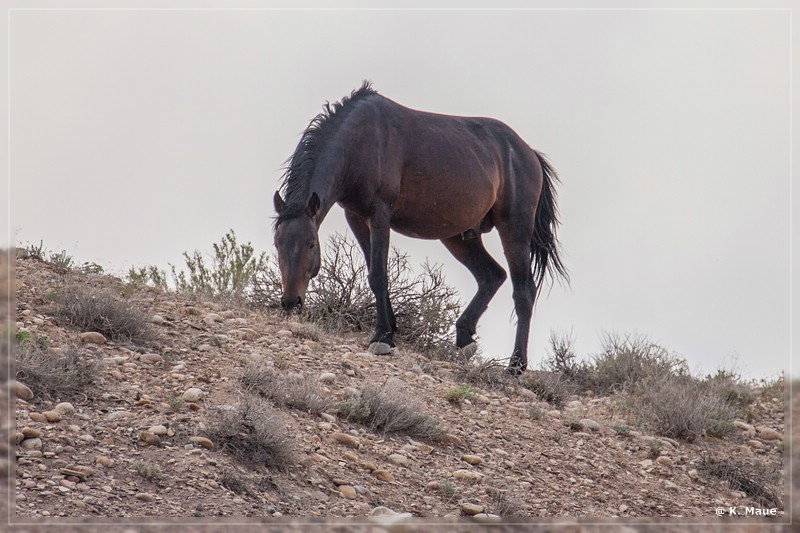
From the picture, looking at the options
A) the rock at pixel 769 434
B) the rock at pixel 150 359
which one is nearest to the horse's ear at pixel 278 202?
the rock at pixel 150 359

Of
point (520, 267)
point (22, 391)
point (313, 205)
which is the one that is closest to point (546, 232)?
point (520, 267)

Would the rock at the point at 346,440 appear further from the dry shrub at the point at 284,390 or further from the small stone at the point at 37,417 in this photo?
the small stone at the point at 37,417

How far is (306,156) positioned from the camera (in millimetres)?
8953

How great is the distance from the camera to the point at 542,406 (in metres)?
8.84

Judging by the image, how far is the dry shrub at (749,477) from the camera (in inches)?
291

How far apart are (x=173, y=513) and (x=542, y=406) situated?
4968mm

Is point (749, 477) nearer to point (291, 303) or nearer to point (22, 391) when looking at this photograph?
point (291, 303)

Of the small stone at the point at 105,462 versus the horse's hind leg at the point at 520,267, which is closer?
the small stone at the point at 105,462

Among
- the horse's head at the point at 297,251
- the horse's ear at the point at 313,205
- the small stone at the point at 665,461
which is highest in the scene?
the horse's ear at the point at 313,205

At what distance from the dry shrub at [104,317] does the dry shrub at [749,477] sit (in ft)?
16.5

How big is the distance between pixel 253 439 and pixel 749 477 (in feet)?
14.8

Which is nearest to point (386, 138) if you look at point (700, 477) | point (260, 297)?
point (260, 297)

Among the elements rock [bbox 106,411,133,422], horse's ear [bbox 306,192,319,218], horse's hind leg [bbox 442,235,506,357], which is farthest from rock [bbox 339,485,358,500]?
horse's hind leg [bbox 442,235,506,357]

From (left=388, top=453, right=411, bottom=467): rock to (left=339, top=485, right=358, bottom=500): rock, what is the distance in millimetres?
746
